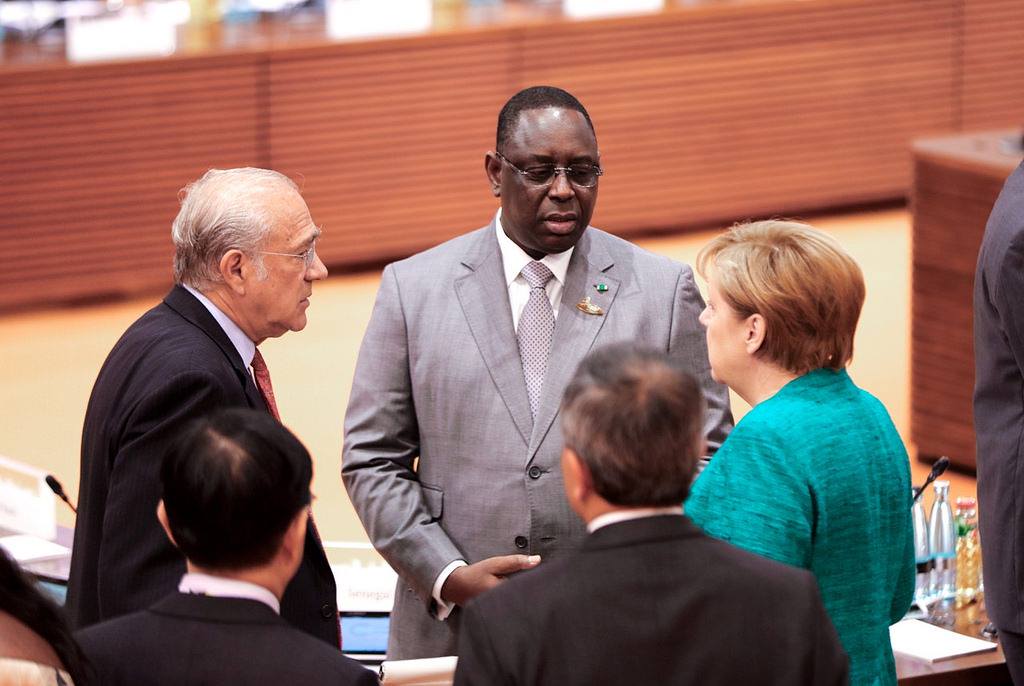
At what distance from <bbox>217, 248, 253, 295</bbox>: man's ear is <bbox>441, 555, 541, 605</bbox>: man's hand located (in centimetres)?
61

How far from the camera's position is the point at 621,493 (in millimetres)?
1943

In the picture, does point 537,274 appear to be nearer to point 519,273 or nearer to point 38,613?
point 519,273

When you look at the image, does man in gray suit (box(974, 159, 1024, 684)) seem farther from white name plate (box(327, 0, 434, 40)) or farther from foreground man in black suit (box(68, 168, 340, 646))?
white name plate (box(327, 0, 434, 40))

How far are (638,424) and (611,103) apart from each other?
7.55m

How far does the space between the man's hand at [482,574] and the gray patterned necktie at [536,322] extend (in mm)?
358

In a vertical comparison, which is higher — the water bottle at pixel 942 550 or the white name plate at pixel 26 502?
the water bottle at pixel 942 550

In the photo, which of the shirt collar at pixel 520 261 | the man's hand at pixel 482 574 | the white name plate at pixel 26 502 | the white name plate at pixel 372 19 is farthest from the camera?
the white name plate at pixel 372 19

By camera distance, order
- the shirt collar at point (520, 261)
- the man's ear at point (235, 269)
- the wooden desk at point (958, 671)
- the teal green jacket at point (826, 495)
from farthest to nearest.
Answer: the wooden desk at point (958, 671) < the shirt collar at point (520, 261) < the man's ear at point (235, 269) < the teal green jacket at point (826, 495)

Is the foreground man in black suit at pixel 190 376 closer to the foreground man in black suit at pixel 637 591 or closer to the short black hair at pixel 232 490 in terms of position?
the short black hair at pixel 232 490

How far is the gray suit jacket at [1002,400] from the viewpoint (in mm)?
2900

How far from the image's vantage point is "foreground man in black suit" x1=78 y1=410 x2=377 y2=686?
1969 mm

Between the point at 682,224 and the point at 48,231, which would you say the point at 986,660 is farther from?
the point at 682,224

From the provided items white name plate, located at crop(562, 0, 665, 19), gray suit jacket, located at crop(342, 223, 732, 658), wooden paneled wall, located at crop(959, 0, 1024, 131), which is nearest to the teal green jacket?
gray suit jacket, located at crop(342, 223, 732, 658)

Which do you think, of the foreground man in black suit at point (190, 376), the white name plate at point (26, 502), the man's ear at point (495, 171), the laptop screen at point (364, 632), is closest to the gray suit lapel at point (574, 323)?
the man's ear at point (495, 171)
